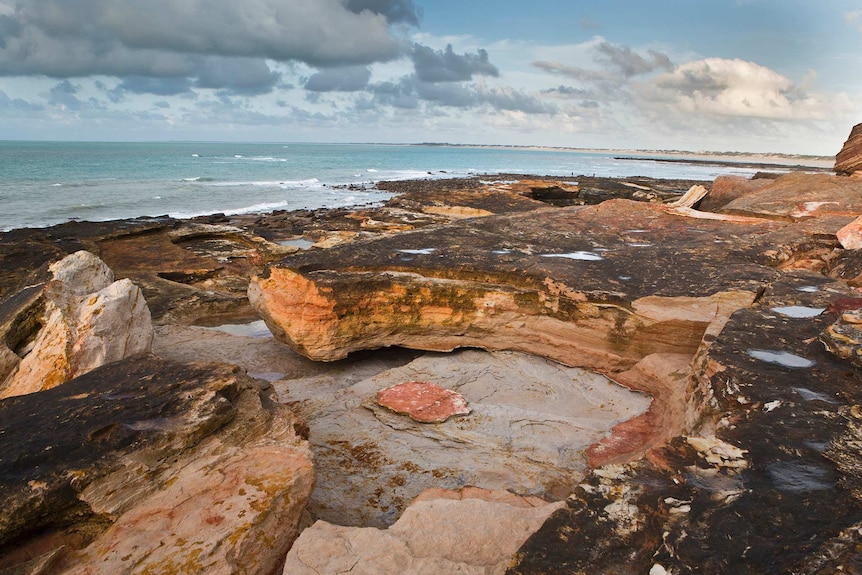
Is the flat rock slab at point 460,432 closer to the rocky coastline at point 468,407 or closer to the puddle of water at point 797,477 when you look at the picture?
the rocky coastline at point 468,407

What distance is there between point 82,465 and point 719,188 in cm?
1613

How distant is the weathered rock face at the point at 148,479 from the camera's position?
2.50 m

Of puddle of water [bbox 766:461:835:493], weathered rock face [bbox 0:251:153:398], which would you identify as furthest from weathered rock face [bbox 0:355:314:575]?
puddle of water [bbox 766:461:835:493]

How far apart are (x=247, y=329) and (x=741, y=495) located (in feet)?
25.2

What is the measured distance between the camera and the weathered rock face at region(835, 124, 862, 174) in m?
12.6

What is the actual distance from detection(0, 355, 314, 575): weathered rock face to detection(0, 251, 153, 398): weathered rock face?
5.08 feet

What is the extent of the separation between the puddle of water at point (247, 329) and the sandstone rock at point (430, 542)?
5.89 m

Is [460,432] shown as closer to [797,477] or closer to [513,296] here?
[513,296]

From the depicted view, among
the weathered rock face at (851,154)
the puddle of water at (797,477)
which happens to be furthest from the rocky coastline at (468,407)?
the weathered rock face at (851,154)

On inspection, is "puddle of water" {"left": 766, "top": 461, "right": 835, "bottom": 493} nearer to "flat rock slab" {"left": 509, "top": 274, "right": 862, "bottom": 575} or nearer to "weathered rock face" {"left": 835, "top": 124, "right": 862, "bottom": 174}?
"flat rock slab" {"left": 509, "top": 274, "right": 862, "bottom": 575}

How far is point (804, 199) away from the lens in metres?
9.70

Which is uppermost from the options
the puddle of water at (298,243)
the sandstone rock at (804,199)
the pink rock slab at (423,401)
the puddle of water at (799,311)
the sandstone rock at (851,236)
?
the sandstone rock at (804,199)

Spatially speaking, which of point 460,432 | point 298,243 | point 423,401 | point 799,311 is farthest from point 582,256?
point 298,243

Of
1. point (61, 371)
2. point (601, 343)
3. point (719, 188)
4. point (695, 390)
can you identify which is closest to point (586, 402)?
point (601, 343)
